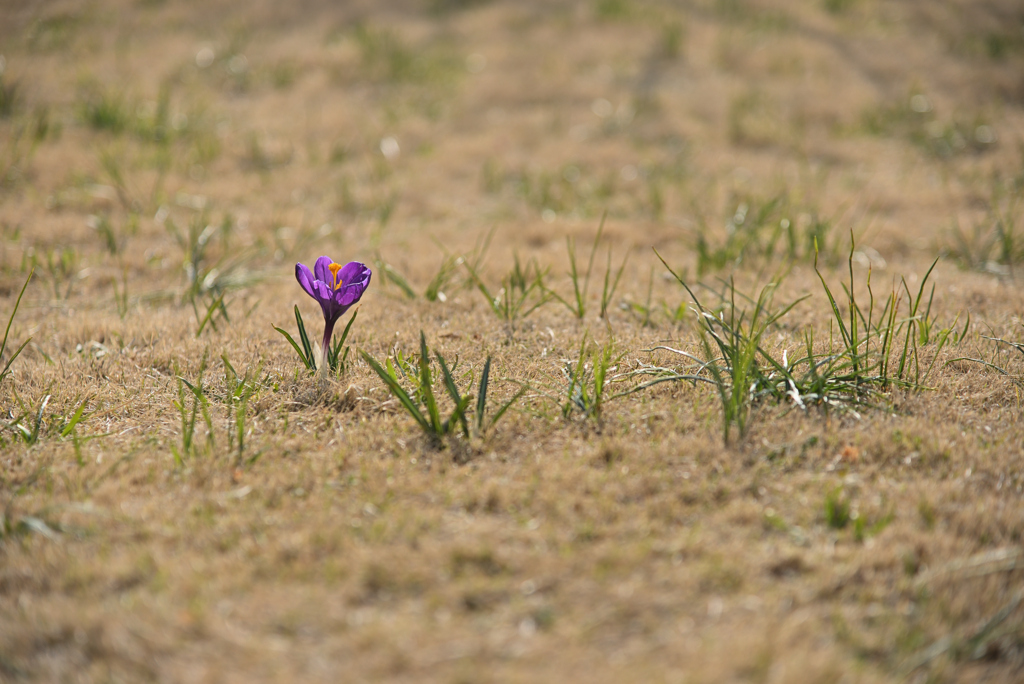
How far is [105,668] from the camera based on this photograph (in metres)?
1.52

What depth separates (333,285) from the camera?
8.03ft

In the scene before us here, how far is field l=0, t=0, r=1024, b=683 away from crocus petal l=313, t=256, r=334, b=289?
0.29m

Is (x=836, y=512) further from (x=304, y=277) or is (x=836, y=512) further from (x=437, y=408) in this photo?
(x=304, y=277)

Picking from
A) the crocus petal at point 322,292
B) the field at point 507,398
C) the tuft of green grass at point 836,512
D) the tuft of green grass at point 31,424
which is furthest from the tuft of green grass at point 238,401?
the tuft of green grass at point 836,512

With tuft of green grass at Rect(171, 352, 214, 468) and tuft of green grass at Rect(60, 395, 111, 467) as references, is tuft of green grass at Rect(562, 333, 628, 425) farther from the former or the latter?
tuft of green grass at Rect(60, 395, 111, 467)

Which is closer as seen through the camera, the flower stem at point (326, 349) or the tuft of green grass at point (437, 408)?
the tuft of green grass at point (437, 408)

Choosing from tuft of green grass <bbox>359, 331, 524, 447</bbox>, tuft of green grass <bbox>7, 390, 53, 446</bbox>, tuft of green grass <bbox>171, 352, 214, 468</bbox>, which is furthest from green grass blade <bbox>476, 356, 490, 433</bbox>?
tuft of green grass <bbox>7, 390, 53, 446</bbox>

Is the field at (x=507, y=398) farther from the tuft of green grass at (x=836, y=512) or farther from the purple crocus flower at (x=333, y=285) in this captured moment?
the purple crocus flower at (x=333, y=285)

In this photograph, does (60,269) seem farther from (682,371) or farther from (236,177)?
(682,371)

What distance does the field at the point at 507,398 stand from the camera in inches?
63.4

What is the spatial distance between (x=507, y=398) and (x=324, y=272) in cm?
74

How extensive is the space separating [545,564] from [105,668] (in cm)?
95

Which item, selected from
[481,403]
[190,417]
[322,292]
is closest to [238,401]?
[190,417]

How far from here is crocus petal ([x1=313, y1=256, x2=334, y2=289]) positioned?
2449mm
